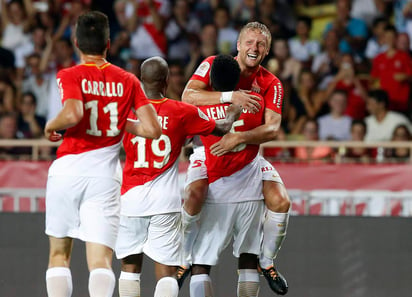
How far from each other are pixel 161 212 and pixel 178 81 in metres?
5.52

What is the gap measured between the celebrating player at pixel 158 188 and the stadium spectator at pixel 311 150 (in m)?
4.38

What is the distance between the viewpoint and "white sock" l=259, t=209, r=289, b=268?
6.50m

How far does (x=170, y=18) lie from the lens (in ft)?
41.4

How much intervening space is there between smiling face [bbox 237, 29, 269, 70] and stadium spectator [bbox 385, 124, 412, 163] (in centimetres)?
428

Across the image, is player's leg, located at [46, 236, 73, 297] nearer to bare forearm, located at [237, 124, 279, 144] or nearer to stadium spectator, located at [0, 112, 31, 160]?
bare forearm, located at [237, 124, 279, 144]

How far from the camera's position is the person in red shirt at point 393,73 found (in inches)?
449

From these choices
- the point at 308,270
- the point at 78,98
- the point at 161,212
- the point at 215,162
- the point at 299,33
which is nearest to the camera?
the point at 78,98

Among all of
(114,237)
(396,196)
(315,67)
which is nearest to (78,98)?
(114,237)

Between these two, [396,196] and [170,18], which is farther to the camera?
[170,18]

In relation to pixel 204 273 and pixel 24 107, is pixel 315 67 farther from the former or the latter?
pixel 204 273

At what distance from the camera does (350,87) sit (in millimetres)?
11430

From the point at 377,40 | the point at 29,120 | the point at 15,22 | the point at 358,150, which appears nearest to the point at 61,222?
the point at 358,150

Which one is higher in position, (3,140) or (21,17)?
(21,17)

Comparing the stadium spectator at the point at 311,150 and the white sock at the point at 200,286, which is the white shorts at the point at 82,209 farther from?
the stadium spectator at the point at 311,150
